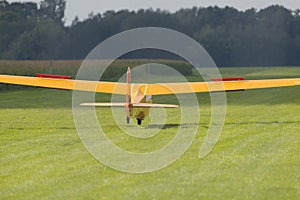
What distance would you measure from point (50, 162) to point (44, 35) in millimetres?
51968

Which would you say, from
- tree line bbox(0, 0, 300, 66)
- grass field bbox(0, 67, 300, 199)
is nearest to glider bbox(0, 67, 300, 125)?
grass field bbox(0, 67, 300, 199)

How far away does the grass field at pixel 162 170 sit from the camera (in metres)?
8.25

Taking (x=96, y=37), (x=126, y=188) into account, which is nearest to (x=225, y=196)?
(x=126, y=188)

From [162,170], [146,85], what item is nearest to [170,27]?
[146,85]

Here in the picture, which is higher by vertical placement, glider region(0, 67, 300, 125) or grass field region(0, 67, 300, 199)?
glider region(0, 67, 300, 125)

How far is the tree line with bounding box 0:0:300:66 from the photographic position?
59.8m

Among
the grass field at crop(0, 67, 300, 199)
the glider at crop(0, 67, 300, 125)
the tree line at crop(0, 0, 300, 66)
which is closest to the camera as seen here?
the grass field at crop(0, 67, 300, 199)

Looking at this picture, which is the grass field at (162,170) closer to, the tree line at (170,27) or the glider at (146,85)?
the glider at (146,85)

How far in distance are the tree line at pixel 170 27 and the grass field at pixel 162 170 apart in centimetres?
4103

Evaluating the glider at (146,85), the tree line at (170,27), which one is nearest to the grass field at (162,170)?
the glider at (146,85)

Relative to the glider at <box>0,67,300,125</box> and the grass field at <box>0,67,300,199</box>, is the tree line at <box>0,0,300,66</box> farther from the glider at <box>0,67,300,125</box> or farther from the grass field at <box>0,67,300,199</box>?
the grass field at <box>0,67,300,199</box>

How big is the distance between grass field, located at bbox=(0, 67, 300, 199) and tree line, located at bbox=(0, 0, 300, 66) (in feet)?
135

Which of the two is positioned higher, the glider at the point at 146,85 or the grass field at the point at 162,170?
the glider at the point at 146,85

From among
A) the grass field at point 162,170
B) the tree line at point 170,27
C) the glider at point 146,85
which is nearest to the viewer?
the grass field at point 162,170
